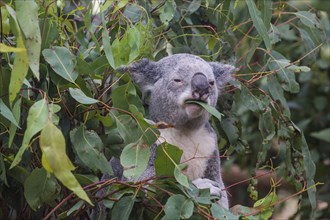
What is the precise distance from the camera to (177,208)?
273 cm

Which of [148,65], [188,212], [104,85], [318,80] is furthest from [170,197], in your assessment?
[318,80]

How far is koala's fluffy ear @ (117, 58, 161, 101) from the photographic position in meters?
3.57

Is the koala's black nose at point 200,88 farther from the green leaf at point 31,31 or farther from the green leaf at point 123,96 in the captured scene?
the green leaf at point 31,31

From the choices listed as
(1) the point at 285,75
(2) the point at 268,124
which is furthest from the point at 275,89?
(2) the point at 268,124

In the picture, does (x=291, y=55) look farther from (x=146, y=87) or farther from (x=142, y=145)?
(x=142, y=145)

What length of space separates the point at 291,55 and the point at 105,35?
3553 mm

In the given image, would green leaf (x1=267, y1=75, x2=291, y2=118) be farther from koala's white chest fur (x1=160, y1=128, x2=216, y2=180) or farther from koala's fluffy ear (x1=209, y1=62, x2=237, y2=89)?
koala's white chest fur (x1=160, y1=128, x2=216, y2=180)

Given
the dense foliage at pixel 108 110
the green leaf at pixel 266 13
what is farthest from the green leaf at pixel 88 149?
the green leaf at pixel 266 13

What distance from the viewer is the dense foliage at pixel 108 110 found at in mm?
2559

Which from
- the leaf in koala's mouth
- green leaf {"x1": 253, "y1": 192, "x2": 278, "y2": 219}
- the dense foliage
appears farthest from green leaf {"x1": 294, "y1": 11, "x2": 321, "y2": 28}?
green leaf {"x1": 253, "y1": 192, "x2": 278, "y2": 219}

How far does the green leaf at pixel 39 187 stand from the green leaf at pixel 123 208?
0.20 metres

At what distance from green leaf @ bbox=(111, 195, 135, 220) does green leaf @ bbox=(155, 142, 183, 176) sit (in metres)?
0.12

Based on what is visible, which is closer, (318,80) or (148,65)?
(148,65)

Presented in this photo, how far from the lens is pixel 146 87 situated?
144 inches
